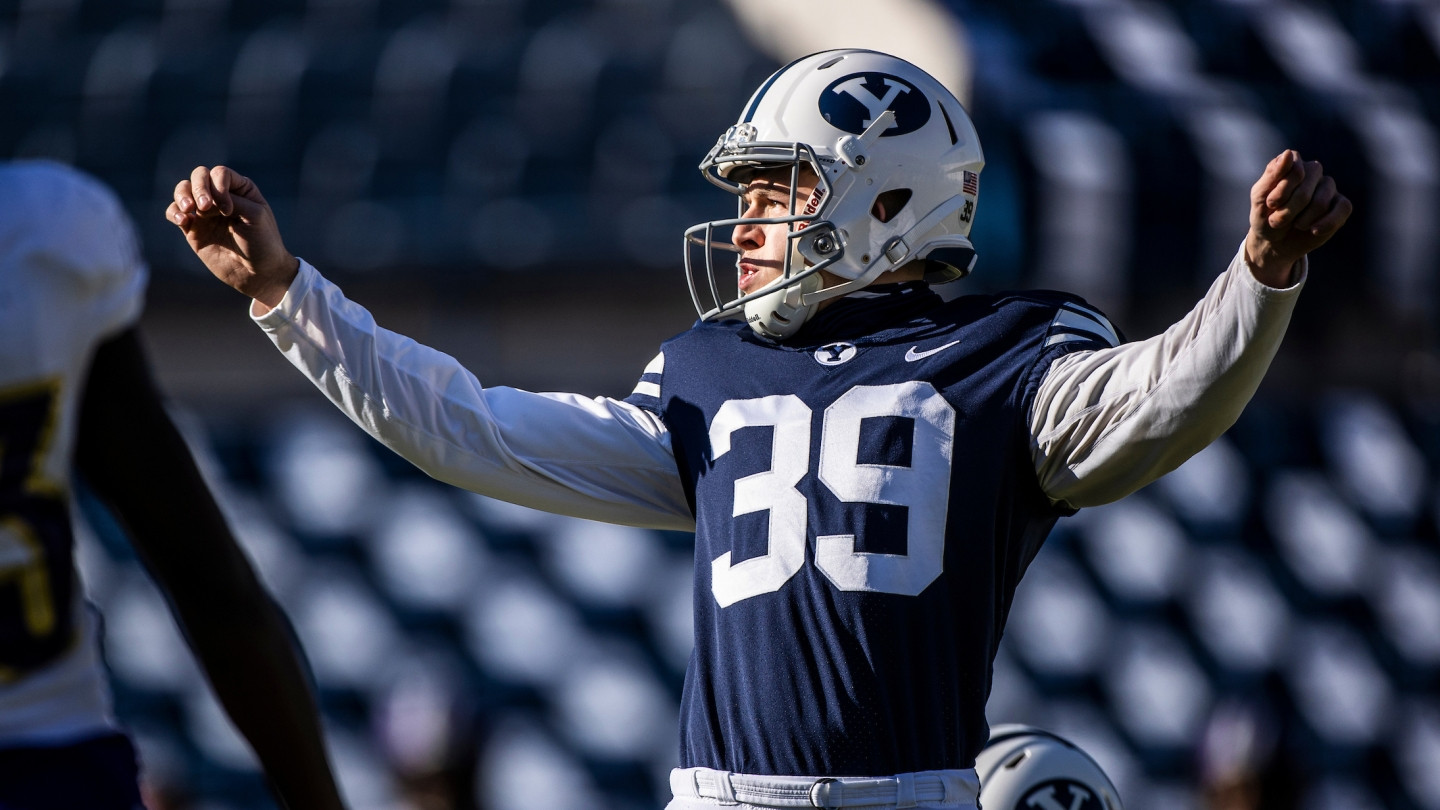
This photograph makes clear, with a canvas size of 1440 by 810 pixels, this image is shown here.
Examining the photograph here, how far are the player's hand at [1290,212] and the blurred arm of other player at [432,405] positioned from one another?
1.02 m

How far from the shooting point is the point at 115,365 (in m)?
1.56

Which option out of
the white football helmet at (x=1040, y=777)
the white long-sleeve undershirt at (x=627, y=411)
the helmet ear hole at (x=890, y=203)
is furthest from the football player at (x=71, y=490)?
the white football helmet at (x=1040, y=777)

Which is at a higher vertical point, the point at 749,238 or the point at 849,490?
the point at 749,238

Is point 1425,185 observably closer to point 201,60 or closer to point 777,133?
point 777,133

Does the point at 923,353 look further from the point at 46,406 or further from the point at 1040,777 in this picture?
the point at 46,406

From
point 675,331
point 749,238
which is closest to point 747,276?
point 749,238

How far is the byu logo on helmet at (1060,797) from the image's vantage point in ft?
9.57

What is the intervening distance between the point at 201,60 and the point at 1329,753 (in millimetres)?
6245

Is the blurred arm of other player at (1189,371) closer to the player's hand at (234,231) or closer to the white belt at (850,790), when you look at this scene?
the white belt at (850,790)

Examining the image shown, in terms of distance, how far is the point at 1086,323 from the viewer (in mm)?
2449

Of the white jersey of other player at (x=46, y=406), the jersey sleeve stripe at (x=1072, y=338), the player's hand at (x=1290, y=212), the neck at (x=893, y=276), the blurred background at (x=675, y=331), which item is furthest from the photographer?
the blurred background at (x=675, y=331)

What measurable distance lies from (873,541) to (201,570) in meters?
1.03

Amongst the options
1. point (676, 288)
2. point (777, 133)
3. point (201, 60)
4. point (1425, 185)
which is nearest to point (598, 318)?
point (676, 288)

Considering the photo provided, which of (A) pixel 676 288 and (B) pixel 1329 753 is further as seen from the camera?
(A) pixel 676 288
